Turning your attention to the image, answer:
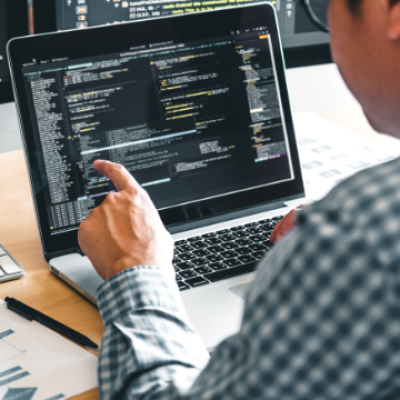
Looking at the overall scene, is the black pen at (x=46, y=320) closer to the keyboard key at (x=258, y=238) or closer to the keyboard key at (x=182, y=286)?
the keyboard key at (x=182, y=286)

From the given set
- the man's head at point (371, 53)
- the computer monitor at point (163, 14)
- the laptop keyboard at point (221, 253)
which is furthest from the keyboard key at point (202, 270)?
the computer monitor at point (163, 14)

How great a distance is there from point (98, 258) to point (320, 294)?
0.38m

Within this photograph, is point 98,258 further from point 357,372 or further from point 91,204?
point 357,372

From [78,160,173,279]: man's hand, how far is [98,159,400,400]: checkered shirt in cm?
25

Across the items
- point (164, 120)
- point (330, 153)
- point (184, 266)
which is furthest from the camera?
point (330, 153)

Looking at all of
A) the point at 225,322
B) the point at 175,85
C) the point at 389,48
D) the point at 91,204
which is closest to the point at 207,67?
the point at 175,85

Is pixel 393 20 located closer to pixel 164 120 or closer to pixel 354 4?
pixel 354 4

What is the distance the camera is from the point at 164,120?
32.0 inches

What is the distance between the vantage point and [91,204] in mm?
776

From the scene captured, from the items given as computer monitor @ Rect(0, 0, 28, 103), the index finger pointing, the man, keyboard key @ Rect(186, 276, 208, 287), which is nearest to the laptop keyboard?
keyboard key @ Rect(186, 276, 208, 287)

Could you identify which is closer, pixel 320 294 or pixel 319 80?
A: pixel 320 294

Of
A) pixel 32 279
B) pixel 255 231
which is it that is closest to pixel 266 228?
pixel 255 231

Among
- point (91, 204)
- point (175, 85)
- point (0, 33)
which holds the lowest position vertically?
point (91, 204)

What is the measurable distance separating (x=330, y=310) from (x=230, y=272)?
1.30 feet
